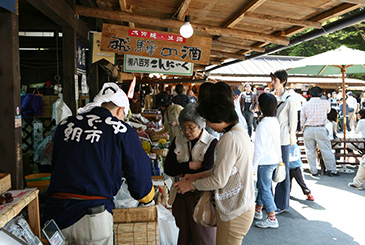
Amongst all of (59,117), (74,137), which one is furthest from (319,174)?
(74,137)

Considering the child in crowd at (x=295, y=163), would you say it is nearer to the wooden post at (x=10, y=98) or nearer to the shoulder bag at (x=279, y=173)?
the shoulder bag at (x=279, y=173)

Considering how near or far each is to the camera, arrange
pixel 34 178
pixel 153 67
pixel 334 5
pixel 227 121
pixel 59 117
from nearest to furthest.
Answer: pixel 227 121, pixel 34 178, pixel 59 117, pixel 334 5, pixel 153 67

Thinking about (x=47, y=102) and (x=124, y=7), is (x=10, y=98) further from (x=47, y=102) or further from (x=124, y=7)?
(x=47, y=102)

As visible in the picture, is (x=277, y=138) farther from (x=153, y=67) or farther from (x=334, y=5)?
(x=153, y=67)

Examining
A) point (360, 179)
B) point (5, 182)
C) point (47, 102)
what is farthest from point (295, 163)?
point (47, 102)

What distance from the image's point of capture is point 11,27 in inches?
113

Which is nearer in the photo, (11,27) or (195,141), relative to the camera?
(11,27)

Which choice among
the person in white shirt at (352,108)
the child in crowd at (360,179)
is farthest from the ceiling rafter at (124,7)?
the person in white shirt at (352,108)

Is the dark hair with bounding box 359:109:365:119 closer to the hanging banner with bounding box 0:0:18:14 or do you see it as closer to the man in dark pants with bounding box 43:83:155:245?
the man in dark pants with bounding box 43:83:155:245

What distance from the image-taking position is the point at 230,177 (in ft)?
9.18

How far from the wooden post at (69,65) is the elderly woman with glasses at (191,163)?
8.66ft

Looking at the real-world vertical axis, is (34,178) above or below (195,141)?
below

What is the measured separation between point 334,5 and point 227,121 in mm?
3839

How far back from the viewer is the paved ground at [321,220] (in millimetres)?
4867
